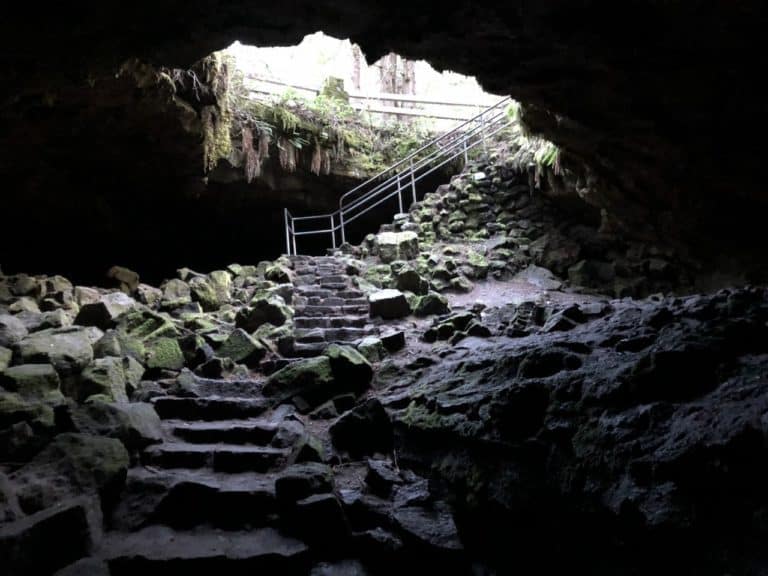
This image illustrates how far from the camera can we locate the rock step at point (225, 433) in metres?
3.99

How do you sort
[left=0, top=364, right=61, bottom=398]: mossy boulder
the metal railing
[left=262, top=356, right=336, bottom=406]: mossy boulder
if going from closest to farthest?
[left=0, top=364, right=61, bottom=398]: mossy boulder, [left=262, top=356, right=336, bottom=406]: mossy boulder, the metal railing

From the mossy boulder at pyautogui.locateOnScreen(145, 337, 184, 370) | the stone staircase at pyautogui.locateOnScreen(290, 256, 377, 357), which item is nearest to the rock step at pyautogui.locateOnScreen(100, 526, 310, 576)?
the mossy boulder at pyautogui.locateOnScreen(145, 337, 184, 370)

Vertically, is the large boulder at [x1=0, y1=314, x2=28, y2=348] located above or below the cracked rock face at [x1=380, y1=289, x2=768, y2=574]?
above

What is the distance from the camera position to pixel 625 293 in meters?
8.18

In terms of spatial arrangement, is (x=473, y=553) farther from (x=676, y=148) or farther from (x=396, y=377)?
(x=676, y=148)

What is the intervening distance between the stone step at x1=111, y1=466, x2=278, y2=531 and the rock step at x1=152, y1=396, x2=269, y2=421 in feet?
3.59

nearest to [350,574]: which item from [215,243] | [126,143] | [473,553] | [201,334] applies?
[473,553]

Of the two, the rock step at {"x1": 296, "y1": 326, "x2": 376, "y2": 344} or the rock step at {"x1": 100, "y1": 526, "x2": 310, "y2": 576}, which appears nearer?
the rock step at {"x1": 100, "y1": 526, "x2": 310, "y2": 576}

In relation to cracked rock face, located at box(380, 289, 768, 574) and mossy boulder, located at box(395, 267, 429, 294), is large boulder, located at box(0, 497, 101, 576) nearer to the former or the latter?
cracked rock face, located at box(380, 289, 768, 574)

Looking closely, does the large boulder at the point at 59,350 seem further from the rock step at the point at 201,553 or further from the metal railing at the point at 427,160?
the metal railing at the point at 427,160

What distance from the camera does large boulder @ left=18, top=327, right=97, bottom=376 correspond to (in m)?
4.18

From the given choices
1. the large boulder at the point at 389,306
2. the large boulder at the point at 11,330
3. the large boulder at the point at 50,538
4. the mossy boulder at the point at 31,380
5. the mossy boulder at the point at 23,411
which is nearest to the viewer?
the large boulder at the point at 50,538

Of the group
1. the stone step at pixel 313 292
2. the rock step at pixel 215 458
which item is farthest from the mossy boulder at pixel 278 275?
the rock step at pixel 215 458

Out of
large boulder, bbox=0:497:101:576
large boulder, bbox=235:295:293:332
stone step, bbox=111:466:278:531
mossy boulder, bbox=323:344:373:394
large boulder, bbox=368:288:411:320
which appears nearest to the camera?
large boulder, bbox=0:497:101:576
